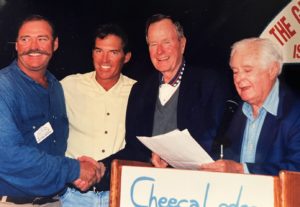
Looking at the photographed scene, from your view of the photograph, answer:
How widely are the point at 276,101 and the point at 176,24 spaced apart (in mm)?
862

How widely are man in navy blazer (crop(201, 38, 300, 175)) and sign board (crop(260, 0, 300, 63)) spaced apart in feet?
2.90

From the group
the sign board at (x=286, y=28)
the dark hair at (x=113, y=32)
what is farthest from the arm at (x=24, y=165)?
the sign board at (x=286, y=28)

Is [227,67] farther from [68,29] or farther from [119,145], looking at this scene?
[68,29]

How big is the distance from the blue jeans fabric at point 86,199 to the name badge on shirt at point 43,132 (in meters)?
0.39

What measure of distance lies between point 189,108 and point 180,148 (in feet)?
2.59

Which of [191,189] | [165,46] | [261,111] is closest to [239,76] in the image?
[261,111]

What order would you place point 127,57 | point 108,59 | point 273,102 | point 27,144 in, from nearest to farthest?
point 273,102, point 27,144, point 108,59, point 127,57

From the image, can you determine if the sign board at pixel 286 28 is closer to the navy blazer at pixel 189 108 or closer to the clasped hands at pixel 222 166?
the navy blazer at pixel 189 108

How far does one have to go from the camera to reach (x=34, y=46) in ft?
7.88

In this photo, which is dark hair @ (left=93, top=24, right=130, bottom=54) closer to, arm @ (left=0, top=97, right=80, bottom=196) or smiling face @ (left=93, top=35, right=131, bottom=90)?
smiling face @ (left=93, top=35, right=131, bottom=90)

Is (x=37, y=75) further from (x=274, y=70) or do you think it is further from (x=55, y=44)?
(x=274, y=70)

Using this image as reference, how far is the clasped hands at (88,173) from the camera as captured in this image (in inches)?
89.7

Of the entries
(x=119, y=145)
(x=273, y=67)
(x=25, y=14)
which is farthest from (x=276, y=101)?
(x=25, y=14)

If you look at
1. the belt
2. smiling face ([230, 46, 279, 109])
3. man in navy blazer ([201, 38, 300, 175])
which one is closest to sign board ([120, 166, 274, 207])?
man in navy blazer ([201, 38, 300, 175])
